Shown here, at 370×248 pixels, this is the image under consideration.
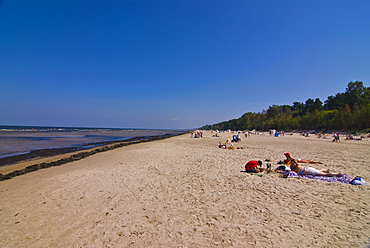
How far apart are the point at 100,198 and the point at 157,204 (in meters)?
1.83

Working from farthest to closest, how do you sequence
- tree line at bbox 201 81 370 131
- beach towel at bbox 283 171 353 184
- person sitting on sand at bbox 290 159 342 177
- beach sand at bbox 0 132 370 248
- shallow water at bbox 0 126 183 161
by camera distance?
tree line at bbox 201 81 370 131, shallow water at bbox 0 126 183 161, person sitting on sand at bbox 290 159 342 177, beach towel at bbox 283 171 353 184, beach sand at bbox 0 132 370 248

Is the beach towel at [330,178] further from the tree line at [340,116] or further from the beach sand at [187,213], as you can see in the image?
the tree line at [340,116]

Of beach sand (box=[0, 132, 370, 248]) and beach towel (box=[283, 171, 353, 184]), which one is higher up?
beach towel (box=[283, 171, 353, 184])

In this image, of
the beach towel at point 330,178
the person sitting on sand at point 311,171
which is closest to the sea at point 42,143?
the beach towel at point 330,178

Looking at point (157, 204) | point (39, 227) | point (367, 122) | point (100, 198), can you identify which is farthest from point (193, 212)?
point (367, 122)

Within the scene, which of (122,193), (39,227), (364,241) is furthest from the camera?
(122,193)

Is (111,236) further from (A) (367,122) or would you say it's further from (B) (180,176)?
(A) (367,122)

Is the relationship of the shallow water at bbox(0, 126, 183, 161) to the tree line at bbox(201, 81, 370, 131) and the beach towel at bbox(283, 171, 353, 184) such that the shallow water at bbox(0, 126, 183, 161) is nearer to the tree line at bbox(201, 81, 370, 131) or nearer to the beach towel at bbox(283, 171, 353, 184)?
the beach towel at bbox(283, 171, 353, 184)

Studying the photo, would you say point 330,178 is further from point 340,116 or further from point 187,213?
point 340,116

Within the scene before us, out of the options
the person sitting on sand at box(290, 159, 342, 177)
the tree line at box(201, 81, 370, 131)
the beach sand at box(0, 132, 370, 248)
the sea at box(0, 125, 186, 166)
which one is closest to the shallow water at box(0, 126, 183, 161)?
the sea at box(0, 125, 186, 166)

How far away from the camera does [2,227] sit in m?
4.00

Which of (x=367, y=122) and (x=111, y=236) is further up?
(x=367, y=122)

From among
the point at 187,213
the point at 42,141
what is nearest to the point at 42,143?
the point at 42,141

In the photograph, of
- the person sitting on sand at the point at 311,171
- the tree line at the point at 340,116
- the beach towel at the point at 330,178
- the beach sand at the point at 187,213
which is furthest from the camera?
the tree line at the point at 340,116
